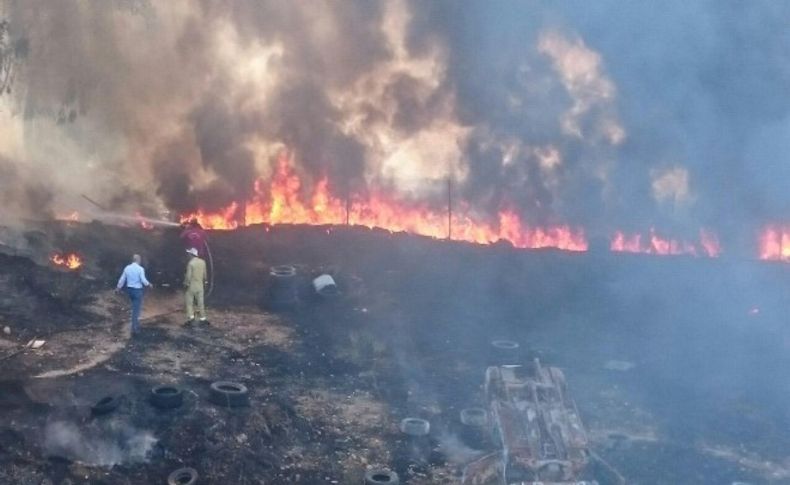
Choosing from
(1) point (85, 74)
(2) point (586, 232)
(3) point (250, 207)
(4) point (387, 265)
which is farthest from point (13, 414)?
(1) point (85, 74)

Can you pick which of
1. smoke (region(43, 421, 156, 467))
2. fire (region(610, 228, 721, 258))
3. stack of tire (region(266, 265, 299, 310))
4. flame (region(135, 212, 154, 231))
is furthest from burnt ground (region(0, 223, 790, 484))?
fire (region(610, 228, 721, 258))

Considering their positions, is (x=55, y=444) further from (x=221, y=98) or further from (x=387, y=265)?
(x=221, y=98)

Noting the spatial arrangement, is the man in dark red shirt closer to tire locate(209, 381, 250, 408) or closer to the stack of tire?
the stack of tire

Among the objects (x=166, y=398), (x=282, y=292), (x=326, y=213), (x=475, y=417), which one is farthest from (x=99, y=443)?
(x=326, y=213)

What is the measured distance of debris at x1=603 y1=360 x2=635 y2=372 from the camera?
16656 mm

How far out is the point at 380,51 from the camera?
2797 cm

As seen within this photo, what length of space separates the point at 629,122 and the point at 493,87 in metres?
4.78

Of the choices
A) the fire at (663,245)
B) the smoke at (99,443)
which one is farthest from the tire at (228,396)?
the fire at (663,245)

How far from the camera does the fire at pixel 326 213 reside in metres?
26.9

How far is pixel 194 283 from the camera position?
17156mm

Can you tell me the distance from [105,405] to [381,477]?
4.57 meters

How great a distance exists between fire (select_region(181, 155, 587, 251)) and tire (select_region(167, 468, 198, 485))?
1625 centimetres

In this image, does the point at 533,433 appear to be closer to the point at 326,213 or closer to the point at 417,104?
the point at 326,213

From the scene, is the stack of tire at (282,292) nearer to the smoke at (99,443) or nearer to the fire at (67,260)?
the fire at (67,260)
